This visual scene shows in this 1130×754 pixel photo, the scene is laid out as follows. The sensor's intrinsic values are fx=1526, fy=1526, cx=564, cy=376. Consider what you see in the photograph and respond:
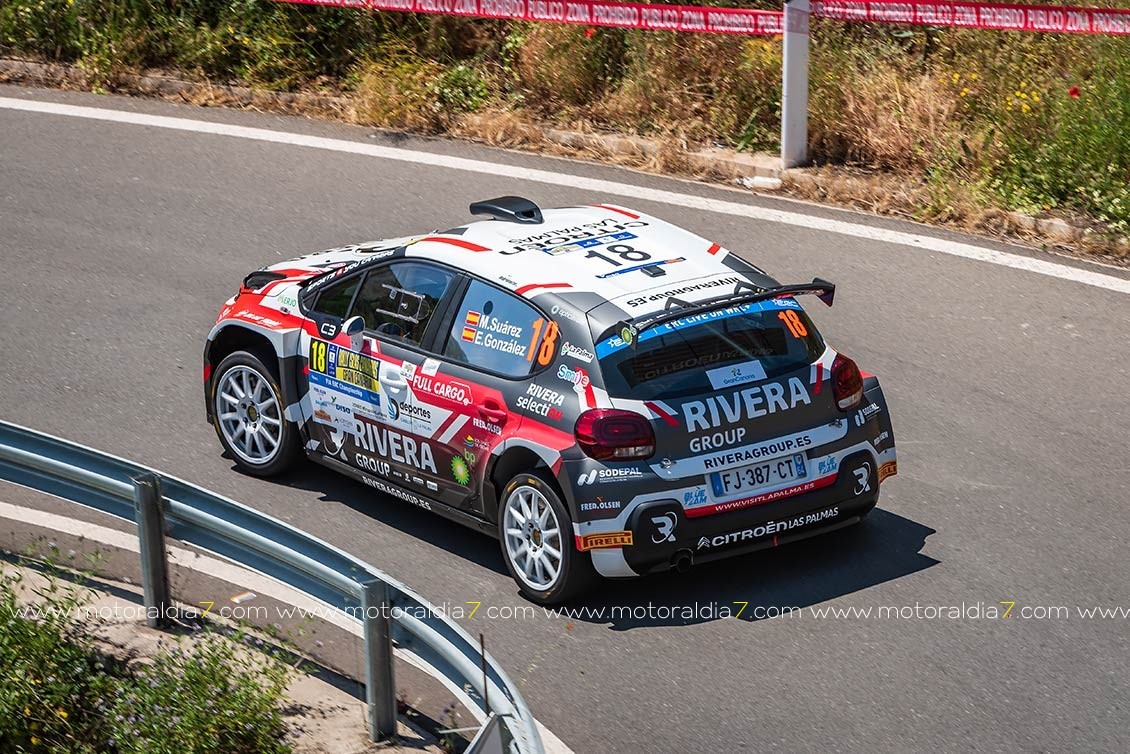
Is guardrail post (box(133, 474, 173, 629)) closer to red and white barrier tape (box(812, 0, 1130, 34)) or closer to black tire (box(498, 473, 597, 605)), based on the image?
black tire (box(498, 473, 597, 605))

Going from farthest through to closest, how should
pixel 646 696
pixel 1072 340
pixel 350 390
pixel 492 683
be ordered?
pixel 1072 340 < pixel 350 390 < pixel 646 696 < pixel 492 683

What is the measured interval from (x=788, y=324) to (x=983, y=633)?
73.1 inches

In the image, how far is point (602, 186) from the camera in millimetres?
13391

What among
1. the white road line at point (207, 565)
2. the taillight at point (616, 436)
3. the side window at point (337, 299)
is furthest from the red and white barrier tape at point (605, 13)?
the white road line at point (207, 565)

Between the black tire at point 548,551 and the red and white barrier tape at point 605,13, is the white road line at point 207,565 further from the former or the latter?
the red and white barrier tape at point 605,13

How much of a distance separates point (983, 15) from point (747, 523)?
23.6ft

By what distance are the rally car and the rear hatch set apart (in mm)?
10

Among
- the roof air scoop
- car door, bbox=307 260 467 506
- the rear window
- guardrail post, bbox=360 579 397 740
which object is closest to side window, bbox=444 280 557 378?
car door, bbox=307 260 467 506

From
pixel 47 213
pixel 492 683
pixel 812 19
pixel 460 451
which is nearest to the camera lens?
pixel 492 683

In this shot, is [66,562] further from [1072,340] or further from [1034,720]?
[1072,340]

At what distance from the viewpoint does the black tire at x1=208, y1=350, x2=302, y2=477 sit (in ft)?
30.1

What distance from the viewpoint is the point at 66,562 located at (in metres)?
8.33

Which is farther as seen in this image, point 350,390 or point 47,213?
point 47,213

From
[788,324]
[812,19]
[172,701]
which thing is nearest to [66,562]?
[172,701]
